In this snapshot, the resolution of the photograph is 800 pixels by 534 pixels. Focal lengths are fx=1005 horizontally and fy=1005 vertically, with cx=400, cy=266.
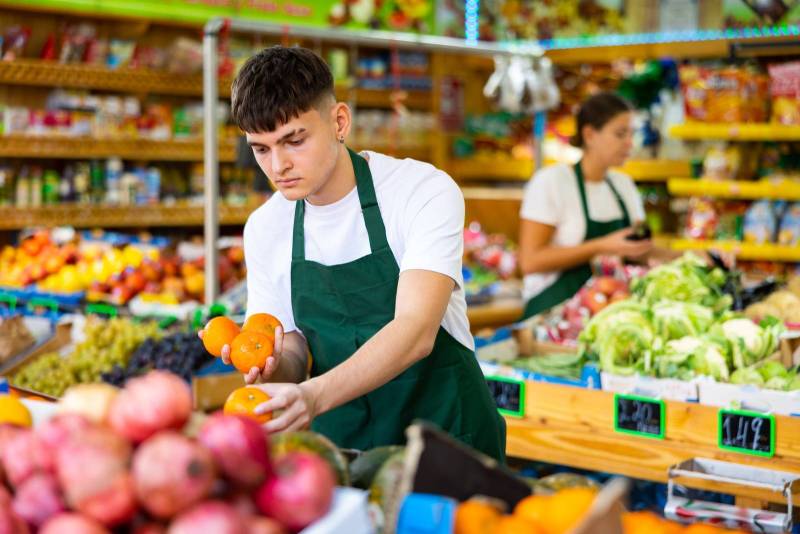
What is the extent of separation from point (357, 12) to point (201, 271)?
428 cm

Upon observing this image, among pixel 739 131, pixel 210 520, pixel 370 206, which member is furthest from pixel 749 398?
pixel 739 131

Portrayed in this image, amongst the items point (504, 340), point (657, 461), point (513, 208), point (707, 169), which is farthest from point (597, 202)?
point (513, 208)

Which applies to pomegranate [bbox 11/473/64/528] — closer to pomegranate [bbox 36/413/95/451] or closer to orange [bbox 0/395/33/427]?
pomegranate [bbox 36/413/95/451]

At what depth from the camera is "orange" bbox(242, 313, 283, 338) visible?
2.19 meters

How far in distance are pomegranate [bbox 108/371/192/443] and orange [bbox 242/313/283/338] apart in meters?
0.88

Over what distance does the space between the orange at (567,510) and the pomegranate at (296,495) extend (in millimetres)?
314

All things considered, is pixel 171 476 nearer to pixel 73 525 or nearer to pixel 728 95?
pixel 73 525

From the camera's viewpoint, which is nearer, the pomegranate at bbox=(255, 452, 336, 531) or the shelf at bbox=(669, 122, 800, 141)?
the pomegranate at bbox=(255, 452, 336, 531)

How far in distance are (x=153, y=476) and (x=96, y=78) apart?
6.41m

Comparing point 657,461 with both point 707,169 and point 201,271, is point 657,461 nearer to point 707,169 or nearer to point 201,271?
point 201,271

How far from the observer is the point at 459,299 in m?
2.44

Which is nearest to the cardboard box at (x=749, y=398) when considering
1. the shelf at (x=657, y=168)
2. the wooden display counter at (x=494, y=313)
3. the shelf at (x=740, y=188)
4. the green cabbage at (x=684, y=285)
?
the green cabbage at (x=684, y=285)

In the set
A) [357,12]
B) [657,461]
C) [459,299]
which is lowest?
[657,461]

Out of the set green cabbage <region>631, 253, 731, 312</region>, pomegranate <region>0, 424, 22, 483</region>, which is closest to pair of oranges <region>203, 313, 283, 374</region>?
pomegranate <region>0, 424, 22, 483</region>
